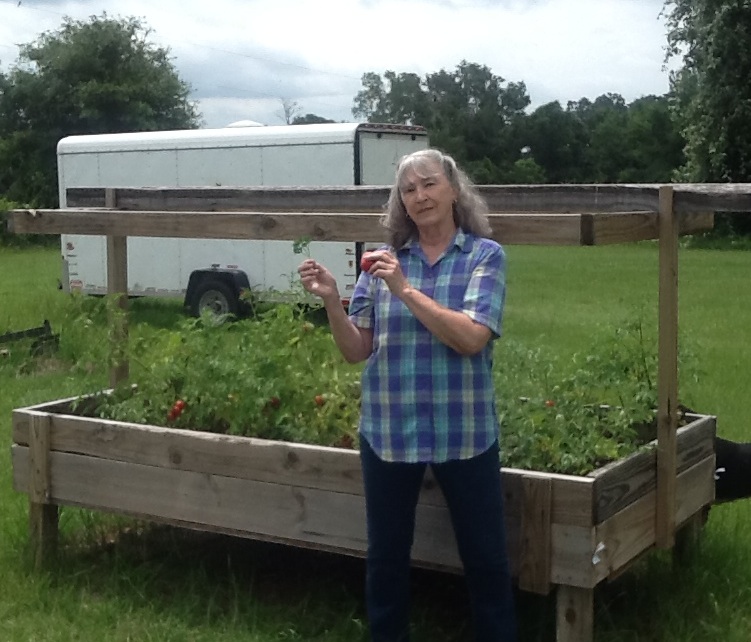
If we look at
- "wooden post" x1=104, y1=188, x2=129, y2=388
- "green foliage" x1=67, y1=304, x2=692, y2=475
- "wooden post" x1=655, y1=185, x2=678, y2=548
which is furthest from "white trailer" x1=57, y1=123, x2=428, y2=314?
"wooden post" x1=655, y1=185, x2=678, y2=548

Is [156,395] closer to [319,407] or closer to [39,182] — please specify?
[319,407]

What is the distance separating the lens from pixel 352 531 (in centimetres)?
417

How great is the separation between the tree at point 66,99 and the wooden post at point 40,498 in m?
34.3

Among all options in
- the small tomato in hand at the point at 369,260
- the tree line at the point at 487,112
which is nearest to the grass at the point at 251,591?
the small tomato in hand at the point at 369,260

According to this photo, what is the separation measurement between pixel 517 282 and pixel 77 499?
1492 cm

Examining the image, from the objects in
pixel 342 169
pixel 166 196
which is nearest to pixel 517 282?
pixel 342 169

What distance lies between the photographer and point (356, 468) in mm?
4156

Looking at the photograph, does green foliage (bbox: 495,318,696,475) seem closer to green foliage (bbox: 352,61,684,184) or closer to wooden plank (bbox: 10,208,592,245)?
wooden plank (bbox: 10,208,592,245)

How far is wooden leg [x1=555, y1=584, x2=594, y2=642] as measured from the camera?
3799 mm

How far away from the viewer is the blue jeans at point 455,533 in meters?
3.54

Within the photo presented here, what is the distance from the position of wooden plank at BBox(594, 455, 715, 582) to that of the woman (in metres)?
0.38

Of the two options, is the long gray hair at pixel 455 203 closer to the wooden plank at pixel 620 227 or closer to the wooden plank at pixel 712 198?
the wooden plank at pixel 620 227

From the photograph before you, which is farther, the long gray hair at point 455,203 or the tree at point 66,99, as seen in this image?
the tree at point 66,99

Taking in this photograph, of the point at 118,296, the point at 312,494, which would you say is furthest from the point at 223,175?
the point at 312,494
